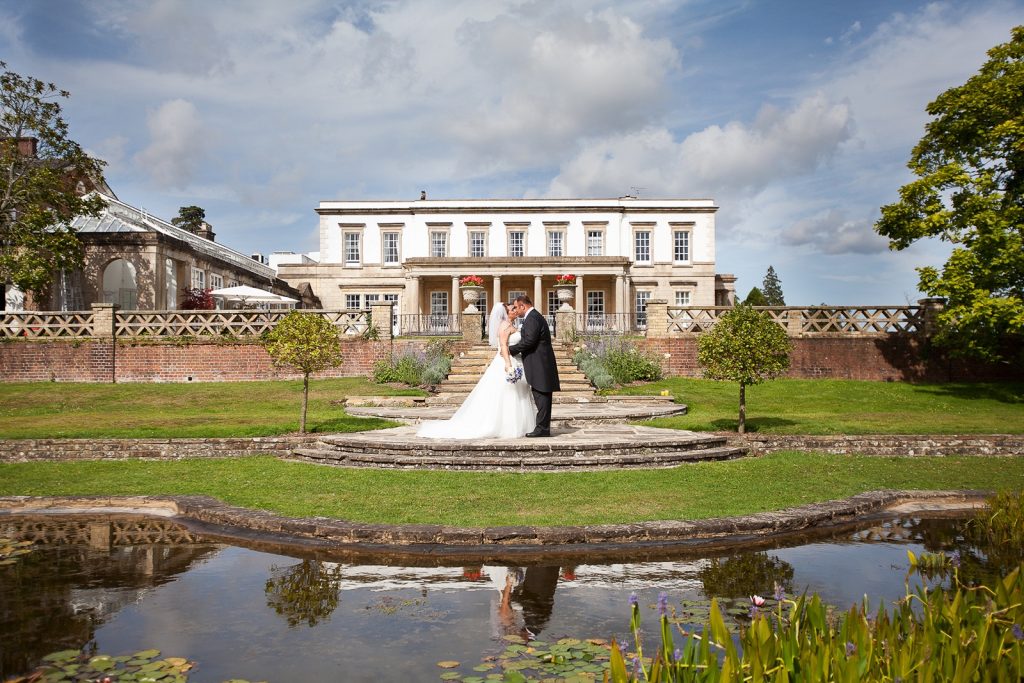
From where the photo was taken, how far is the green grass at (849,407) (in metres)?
15.1

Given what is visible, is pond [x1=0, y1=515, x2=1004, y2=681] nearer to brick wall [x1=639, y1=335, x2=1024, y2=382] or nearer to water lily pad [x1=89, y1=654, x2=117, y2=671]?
water lily pad [x1=89, y1=654, x2=117, y2=671]

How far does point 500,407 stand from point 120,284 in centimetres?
3073

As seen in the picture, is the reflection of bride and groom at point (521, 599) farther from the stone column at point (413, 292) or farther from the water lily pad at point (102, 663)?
the stone column at point (413, 292)

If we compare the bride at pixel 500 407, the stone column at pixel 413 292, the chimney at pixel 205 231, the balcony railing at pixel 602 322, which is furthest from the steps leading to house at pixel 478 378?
the chimney at pixel 205 231

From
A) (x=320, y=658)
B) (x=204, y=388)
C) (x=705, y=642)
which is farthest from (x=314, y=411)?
(x=705, y=642)

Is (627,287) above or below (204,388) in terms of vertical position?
above

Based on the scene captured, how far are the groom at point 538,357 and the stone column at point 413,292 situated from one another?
3004 cm

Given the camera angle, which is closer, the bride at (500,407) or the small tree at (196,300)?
the bride at (500,407)

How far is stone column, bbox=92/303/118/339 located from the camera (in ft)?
82.1

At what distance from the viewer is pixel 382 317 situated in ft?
82.9

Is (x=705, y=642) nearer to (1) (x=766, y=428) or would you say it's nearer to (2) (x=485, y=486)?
(2) (x=485, y=486)

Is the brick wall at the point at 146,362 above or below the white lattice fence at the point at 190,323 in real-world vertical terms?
below

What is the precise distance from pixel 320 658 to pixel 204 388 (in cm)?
2021

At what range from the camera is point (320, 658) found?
4434mm
